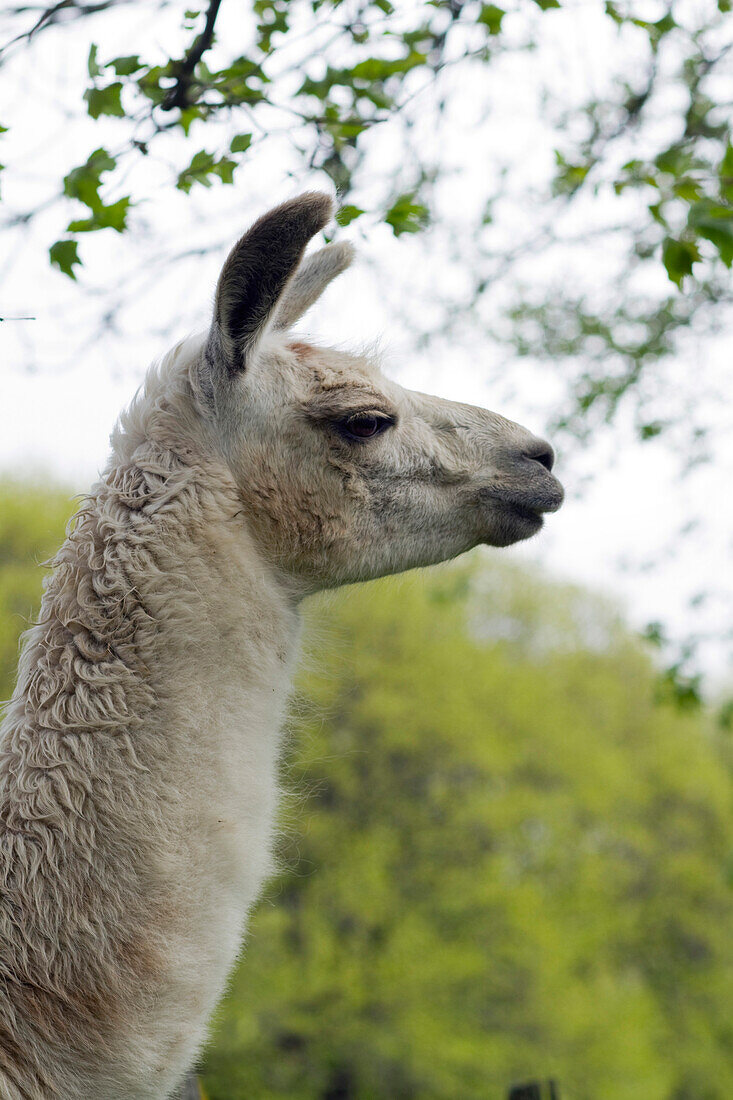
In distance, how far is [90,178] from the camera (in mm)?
3355

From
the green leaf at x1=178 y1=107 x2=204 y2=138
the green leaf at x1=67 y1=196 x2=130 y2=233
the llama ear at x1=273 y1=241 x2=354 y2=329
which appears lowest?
the llama ear at x1=273 y1=241 x2=354 y2=329

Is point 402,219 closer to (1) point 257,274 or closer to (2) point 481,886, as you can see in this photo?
(1) point 257,274

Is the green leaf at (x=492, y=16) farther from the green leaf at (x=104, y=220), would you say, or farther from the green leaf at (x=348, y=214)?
the green leaf at (x=104, y=220)

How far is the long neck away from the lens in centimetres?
223

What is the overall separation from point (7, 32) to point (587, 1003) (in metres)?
25.6

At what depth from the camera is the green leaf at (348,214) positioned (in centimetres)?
359

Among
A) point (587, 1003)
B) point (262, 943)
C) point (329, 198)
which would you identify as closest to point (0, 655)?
point (262, 943)

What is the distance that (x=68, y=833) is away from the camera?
7.61ft

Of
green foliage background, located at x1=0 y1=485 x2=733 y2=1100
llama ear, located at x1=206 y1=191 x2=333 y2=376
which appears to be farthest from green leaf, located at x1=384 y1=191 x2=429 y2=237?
green foliage background, located at x1=0 y1=485 x2=733 y2=1100

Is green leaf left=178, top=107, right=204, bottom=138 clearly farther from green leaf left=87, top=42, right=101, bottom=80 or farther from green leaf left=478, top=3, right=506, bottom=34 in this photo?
green leaf left=478, top=3, right=506, bottom=34

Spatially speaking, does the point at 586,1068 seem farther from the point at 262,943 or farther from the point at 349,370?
the point at 349,370

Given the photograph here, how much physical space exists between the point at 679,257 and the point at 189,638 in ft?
6.75

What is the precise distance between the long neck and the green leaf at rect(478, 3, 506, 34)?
2611mm

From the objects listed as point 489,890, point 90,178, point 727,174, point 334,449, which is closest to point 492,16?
point 727,174
